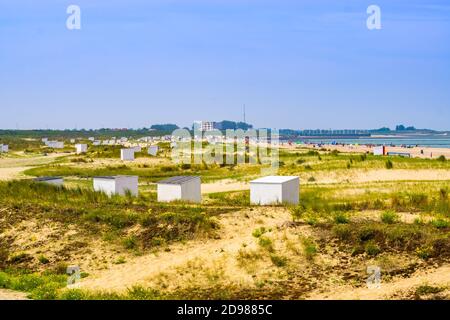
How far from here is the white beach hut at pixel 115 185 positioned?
27.1 m

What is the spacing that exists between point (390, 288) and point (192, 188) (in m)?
13.3

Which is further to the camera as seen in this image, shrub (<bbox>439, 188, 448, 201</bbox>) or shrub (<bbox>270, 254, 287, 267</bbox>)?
shrub (<bbox>439, 188, 448, 201</bbox>)

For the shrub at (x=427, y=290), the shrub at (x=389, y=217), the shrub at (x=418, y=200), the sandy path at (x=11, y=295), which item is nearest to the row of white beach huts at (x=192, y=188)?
the shrub at (x=389, y=217)

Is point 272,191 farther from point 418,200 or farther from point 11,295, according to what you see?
point 11,295

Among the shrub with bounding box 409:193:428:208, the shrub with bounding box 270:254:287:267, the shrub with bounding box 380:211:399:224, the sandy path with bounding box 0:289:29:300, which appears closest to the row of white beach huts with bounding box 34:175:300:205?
the shrub with bounding box 380:211:399:224

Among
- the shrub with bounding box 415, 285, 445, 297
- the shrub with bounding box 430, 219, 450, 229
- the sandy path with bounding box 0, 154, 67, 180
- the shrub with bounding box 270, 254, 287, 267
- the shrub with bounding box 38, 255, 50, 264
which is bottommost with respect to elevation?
the shrub with bounding box 38, 255, 50, 264

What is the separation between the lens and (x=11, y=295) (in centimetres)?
1338

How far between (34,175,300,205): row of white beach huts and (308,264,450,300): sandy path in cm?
911

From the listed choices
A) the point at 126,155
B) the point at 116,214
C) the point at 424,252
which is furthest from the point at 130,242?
the point at 126,155

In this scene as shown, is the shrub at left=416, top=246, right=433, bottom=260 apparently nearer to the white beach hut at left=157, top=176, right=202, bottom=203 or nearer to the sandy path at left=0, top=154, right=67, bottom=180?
the white beach hut at left=157, top=176, right=202, bottom=203

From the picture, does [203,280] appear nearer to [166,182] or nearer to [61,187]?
[166,182]

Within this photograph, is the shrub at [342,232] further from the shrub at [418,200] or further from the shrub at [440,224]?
the shrub at [418,200]

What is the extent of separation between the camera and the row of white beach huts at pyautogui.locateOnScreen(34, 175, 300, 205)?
74.8 ft
